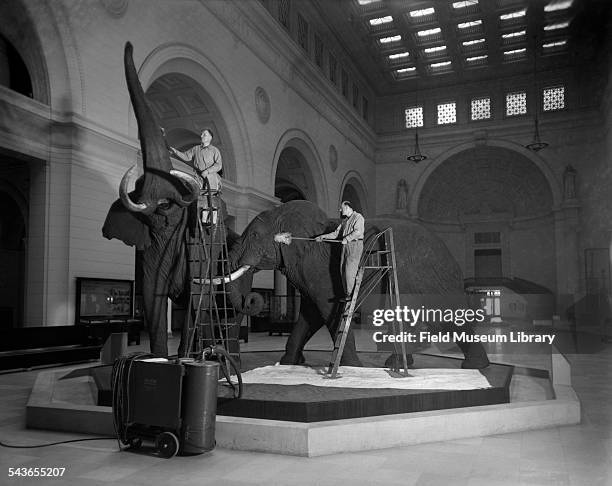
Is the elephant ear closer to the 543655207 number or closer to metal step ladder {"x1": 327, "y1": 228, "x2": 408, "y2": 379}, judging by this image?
metal step ladder {"x1": 327, "y1": 228, "x2": 408, "y2": 379}

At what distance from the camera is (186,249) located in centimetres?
641

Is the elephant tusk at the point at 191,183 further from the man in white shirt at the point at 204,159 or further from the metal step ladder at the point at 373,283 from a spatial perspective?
the metal step ladder at the point at 373,283

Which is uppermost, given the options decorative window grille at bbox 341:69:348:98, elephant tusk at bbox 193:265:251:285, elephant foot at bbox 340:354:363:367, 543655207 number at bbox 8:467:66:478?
decorative window grille at bbox 341:69:348:98

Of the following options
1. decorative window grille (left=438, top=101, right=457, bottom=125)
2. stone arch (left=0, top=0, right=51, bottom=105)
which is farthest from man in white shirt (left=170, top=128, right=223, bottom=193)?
decorative window grille (left=438, top=101, right=457, bottom=125)

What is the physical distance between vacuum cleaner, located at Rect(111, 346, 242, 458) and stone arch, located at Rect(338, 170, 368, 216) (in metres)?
21.4

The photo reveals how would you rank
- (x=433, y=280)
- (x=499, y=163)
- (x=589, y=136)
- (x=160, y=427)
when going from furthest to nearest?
(x=499, y=163), (x=589, y=136), (x=433, y=280), (x=160, y=427)

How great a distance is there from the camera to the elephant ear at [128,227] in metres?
6.56

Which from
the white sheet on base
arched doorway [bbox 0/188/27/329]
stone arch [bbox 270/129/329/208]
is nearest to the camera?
the white sheet on base

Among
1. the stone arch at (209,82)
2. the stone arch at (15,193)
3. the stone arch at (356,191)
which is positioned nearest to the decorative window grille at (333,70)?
the stone arch at (356,191)

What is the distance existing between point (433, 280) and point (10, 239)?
17.1 metres

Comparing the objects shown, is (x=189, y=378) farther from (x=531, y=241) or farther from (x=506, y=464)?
(x=531, y=241)

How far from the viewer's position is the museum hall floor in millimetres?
3670

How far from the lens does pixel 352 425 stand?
4.37m

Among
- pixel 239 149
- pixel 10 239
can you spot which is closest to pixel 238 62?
pixel 239 149
